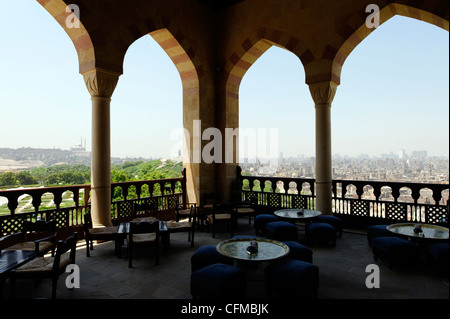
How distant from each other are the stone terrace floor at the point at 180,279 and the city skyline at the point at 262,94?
1.80m

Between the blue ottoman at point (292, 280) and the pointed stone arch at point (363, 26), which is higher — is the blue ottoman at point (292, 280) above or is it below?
below

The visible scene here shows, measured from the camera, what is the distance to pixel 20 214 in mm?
4953

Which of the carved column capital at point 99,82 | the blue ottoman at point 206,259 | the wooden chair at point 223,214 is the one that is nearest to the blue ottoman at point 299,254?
the blue ottoman at point 206,259

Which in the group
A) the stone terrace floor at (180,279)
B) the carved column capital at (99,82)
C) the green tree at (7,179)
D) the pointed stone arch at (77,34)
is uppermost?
the pointed stone arch at (77,34)

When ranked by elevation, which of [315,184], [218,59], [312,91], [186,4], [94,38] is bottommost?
[315,184]

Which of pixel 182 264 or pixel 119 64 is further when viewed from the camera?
pixel 119 64

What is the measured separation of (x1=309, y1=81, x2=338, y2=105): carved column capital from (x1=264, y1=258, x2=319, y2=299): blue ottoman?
447 cm

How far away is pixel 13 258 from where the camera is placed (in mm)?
3170

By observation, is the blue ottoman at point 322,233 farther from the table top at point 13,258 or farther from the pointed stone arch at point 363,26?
the table top at point 13,258

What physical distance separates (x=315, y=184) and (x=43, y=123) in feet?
57.6

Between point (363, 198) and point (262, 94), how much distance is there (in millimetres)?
7823

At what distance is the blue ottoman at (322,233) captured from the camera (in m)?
5.21

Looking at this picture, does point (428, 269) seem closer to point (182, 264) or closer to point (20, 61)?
point (182, 264)

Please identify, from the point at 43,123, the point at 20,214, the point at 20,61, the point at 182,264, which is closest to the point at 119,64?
the point at 20,214
